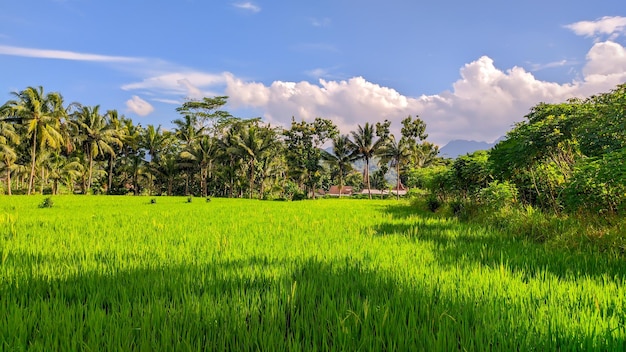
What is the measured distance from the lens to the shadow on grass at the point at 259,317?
1681 millimetres

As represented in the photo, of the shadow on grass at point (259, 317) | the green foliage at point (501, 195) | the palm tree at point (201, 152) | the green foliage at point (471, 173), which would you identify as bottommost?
the shadow on grass at point (259, 317)

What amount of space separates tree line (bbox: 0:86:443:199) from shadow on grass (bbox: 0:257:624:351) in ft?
86.9

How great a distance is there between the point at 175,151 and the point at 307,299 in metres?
43.0

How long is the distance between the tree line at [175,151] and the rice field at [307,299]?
25.5 meters

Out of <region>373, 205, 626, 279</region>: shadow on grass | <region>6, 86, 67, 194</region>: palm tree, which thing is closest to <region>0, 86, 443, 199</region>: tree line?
<region>6, 86, 67, 194</region>: palm tree

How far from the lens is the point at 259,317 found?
6.69 feet

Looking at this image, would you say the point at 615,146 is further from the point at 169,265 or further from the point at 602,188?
the point at 169,265

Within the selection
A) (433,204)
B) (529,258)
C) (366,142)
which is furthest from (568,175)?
(366,142)

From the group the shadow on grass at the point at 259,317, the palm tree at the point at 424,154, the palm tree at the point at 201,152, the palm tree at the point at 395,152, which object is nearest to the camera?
the shadow on grass at the point at 259,317

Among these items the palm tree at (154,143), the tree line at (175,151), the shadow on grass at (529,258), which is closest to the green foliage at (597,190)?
the shadow on grass at (529,258)

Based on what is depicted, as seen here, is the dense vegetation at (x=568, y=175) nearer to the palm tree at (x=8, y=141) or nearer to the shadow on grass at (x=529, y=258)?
the shadow on grass at (x=529, y=258)

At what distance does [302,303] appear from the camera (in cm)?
220

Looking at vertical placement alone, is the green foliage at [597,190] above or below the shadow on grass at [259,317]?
above

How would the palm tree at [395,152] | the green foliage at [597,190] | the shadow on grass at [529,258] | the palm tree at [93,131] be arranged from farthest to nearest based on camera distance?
1. the palm tree at [395,152]
2. the palm tree at [93,131]
3. the green foliage at [597,190]
4. the shadow on grass at [529,258]
